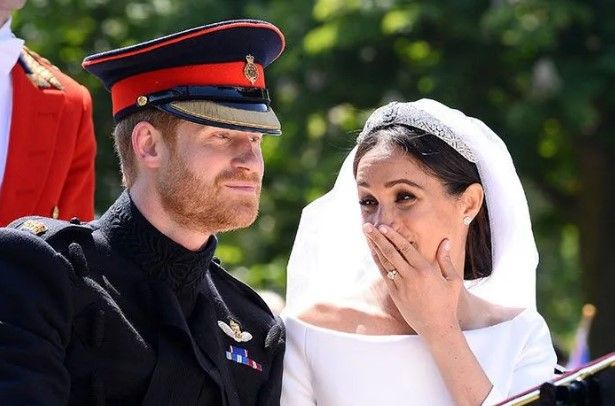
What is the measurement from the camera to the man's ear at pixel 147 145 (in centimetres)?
389

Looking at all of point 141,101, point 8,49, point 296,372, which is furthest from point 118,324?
point 8,49

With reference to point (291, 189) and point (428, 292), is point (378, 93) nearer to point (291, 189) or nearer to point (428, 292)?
point (291, 189)

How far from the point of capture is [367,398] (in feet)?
14.1

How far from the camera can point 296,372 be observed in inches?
170

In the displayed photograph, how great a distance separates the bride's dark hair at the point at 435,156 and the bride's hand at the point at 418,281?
197mm

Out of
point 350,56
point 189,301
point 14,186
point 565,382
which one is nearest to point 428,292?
point 189,301

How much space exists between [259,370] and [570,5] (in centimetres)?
602

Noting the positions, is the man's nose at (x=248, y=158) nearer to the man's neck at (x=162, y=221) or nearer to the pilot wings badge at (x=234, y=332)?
the man's neck at (x=162, y=221)

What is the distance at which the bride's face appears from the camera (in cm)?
422

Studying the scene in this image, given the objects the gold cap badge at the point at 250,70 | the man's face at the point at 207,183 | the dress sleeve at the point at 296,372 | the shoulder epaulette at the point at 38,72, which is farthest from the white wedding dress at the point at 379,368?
the shoulder epaulette at the point at 38,72

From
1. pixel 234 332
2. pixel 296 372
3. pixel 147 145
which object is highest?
pixel 147 145

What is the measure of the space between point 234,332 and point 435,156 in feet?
2.48

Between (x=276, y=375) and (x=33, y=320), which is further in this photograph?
(x=276, y=375)

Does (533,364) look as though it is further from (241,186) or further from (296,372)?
(241,186)
